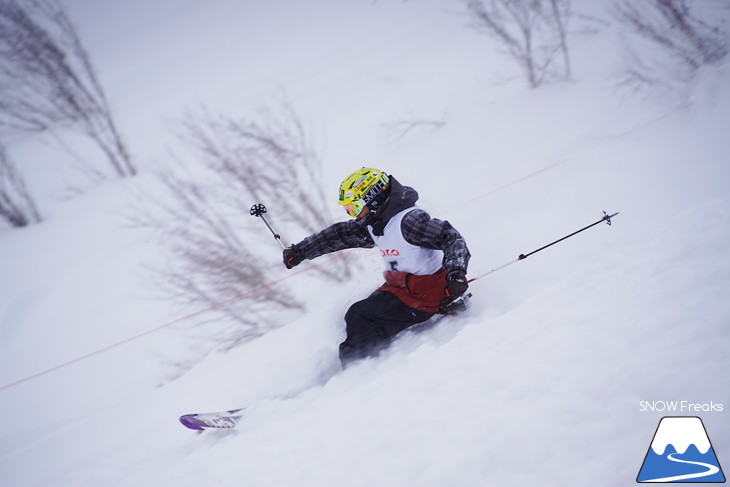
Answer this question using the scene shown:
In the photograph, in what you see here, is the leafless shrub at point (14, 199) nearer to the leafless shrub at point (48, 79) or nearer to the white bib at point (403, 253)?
the leafless shrub at point (48, 79)

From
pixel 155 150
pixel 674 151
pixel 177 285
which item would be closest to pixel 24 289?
pixel 177 285

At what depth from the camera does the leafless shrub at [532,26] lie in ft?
30.6

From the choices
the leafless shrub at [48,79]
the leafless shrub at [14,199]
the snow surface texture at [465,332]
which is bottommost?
the snow surface texture at [465,332]

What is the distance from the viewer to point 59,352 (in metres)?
6.56

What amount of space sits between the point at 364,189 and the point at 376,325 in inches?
55.0

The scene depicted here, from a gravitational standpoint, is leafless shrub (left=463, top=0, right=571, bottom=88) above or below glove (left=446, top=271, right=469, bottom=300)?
above

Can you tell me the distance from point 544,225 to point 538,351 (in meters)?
2.84

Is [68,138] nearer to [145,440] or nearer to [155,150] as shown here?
[155,150]

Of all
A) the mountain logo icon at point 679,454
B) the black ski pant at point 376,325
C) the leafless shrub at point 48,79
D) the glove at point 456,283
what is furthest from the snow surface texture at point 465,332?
the leafless shrub at point 48,79

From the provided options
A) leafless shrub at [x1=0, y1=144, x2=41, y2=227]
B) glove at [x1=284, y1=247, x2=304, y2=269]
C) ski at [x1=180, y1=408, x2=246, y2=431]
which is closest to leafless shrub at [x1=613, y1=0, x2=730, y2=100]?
glove at [x1=284, y1=247, x2=304, y2=269]

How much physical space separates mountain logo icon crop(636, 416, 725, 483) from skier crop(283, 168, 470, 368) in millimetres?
1653

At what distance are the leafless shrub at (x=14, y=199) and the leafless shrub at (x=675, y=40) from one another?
1600 cm

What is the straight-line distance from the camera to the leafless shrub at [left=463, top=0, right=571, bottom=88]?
30.6 ft

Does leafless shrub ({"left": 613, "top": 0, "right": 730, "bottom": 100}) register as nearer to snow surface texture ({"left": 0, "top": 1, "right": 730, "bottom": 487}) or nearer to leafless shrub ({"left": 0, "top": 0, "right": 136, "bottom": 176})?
snow surface texture ({"left": 0, "top": 1, "right": 730, "bottom": 487})
